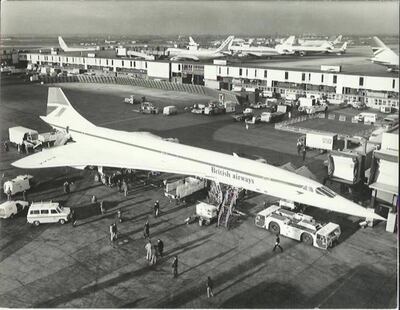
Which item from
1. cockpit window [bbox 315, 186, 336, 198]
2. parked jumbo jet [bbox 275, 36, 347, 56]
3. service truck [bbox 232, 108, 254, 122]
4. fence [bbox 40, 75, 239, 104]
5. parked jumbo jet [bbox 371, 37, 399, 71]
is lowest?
service truck [bbox 232, 108, 254, 122]

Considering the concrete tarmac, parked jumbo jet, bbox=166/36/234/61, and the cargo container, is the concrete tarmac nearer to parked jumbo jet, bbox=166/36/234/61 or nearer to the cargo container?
the cargo container

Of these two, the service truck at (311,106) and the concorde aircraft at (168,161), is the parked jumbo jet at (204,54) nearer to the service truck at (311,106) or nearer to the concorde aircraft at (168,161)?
the service truck at (311,106)

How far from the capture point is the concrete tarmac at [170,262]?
25.1 meters

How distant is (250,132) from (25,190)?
3756cm

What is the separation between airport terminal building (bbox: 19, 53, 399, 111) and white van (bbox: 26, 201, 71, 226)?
239 feet

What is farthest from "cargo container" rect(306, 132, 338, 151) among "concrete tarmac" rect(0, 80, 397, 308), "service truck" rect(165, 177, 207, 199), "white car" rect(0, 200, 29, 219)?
"white car" rect(0, 200, 29, 219)

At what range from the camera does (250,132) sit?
67.7m

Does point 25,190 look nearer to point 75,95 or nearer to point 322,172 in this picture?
point 322,172

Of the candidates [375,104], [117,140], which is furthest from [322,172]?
[375,104]

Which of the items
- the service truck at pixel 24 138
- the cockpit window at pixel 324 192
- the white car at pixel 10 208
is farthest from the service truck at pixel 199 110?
the cockpit window at pixel 324 192

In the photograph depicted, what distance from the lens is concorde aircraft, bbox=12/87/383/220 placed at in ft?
104

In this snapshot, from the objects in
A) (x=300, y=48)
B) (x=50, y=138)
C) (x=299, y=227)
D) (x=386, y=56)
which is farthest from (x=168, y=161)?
(x=300, y=48)

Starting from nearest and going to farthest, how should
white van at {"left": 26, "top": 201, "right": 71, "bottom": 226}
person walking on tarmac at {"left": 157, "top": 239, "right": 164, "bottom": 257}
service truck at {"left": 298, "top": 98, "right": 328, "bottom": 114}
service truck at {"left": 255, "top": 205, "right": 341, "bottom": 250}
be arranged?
person walking on tarmac at {"left": 157, "top": 239, "right": 164, "bottom": 257} → service truck at {"left": 255, "top": 205, "right": 341, "bottom": 250} → white van at {"left": 26, "top": 201, "right": 71, "bottom": 226} → service truck at {"left": 298, "top": 98, "right": 328, "bottom": 114}

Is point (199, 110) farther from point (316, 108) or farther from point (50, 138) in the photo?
point (50, 138)
